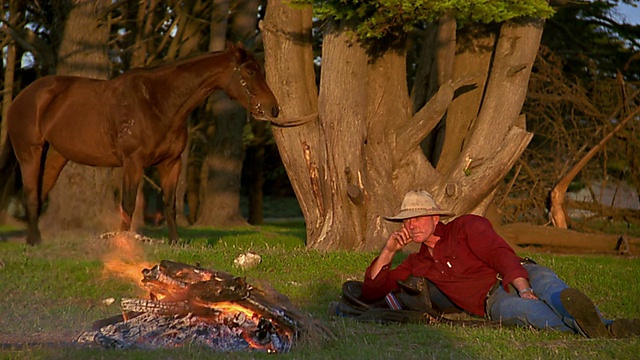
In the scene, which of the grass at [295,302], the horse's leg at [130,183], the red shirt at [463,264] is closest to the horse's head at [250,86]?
the horse's leg at [130,183]

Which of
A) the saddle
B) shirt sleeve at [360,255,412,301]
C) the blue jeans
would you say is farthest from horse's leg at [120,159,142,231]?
the blue jeans

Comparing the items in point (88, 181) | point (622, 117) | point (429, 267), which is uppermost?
point (622, 117)

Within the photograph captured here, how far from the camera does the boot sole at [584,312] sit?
7629 mm

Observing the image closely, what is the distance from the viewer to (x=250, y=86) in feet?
43.6

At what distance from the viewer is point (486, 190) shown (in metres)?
14.8

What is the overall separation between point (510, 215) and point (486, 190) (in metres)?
4.73

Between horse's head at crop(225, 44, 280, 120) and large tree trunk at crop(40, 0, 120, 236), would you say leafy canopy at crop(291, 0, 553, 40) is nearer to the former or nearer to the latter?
horse's head at crop(225, 44, 280, 120)

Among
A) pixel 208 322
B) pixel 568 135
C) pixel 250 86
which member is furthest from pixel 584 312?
pixel 568 135

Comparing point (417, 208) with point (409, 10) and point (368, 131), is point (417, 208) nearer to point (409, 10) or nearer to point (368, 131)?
point (409, 10)

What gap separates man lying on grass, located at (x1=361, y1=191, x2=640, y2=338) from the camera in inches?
321

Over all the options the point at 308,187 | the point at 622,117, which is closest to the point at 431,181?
the point at 308,187

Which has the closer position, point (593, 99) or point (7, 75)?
point (593, 99)

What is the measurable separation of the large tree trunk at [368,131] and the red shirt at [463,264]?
512cm

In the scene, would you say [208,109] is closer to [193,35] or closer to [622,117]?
[193,35]
